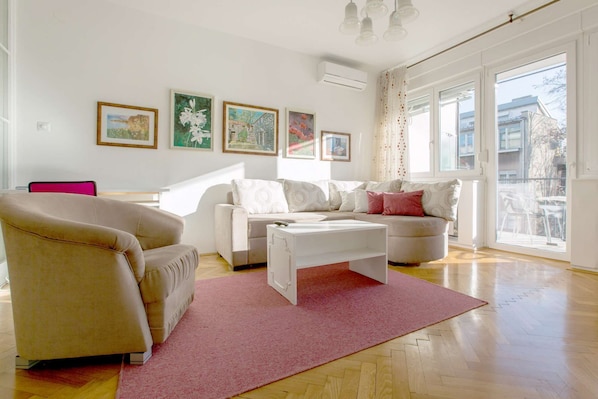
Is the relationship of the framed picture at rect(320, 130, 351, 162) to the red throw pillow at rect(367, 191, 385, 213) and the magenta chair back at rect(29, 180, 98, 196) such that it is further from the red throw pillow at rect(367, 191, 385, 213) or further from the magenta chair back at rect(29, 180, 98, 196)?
the magenta chair back at rect(29, 180, 98, 196)

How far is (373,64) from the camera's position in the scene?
4.52m

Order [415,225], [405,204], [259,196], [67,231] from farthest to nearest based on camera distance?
[259,196] < [405,204] < [415,225] < [67,231]

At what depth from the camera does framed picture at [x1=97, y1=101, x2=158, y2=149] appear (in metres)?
2.93

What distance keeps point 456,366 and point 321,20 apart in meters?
3.50

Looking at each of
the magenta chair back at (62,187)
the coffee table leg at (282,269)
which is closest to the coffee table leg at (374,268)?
the coffee table leg at (282,269)

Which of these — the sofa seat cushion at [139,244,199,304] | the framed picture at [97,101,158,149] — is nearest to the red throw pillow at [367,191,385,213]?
the sofa seat cushion at [139,244,199,304]

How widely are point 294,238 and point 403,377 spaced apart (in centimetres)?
97

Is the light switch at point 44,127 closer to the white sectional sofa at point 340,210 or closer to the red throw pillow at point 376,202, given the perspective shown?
the white sectional sofa at point 340,210

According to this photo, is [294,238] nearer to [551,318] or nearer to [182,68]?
[551,318]

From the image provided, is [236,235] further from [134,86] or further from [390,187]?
[390,187]

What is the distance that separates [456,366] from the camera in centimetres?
124

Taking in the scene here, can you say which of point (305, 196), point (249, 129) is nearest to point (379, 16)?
point (249, 129)

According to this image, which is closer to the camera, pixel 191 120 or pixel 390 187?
pixel 191 120

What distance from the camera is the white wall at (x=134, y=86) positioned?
2.68 metres
